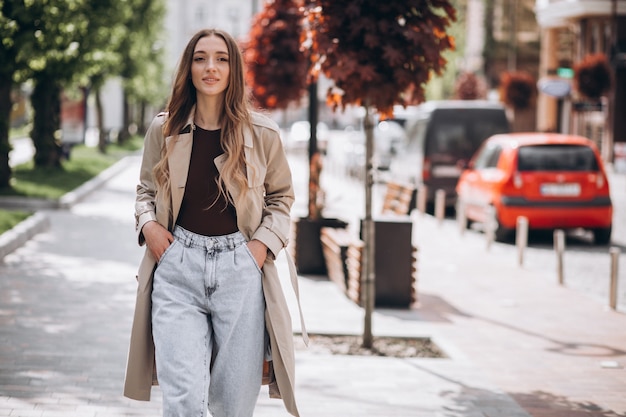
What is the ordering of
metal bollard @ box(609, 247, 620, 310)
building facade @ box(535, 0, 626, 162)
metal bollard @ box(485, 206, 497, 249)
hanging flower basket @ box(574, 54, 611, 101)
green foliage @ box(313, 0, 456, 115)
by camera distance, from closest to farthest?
green foliage @ box(313, 0, 456, 115) < metal bollard @ box(609, 247, 620, 310) < metal bollard @ box(485, 206, 497, 249) < hanging flower basket @ box(574, 54, 611, 101) < building facade @ box(535, 0, 626, 162)

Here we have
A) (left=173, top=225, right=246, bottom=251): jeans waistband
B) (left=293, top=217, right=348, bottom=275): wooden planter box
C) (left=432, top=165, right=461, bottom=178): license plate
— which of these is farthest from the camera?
(left=432, top=165, right=461, bottom=178): license plate

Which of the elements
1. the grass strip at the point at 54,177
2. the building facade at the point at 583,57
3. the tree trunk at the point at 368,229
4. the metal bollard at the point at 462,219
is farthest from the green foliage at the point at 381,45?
the building facade at the point at 583,57

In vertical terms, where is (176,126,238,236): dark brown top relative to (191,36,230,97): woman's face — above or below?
below

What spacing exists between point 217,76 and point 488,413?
279 centimetres

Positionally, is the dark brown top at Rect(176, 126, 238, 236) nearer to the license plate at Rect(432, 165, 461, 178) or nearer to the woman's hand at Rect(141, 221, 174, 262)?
the woman's hand at Rect(141, 221, 174, 262)

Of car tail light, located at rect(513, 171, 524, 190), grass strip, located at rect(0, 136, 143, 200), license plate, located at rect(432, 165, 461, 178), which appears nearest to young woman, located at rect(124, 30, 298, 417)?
car tail light, located at rect(513, 171, 524, 190)

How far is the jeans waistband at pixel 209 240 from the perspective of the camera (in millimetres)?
4012

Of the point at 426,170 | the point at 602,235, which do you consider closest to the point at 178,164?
the point at 602,235

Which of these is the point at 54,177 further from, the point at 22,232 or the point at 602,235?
the point at 602,235

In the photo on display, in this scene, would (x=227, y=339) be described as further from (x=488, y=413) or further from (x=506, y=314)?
(x=506, y=314)

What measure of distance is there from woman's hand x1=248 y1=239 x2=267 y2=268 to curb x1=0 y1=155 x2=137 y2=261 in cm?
784

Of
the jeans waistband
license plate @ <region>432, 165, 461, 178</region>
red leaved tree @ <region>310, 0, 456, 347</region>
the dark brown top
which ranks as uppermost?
red leaved tree @ <region>310, 0, 456, 347</region>

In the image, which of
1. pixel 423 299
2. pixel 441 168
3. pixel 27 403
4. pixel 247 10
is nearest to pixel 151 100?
pixel 441 168

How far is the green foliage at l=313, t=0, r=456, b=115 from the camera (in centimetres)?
762
